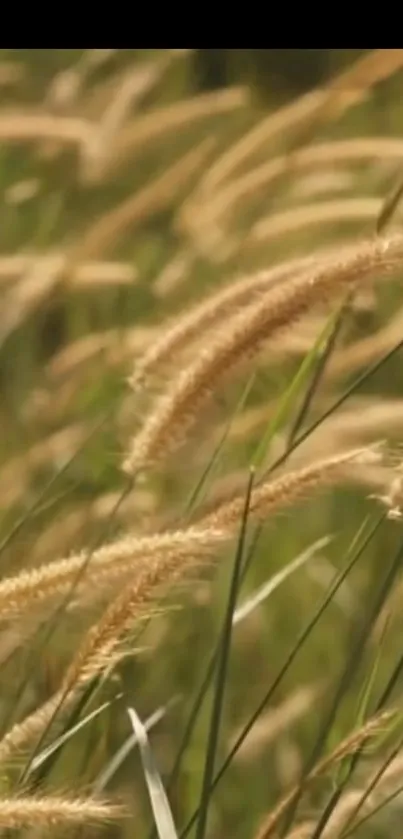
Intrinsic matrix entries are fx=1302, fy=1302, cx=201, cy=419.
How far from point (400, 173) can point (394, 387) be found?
0.16 metres

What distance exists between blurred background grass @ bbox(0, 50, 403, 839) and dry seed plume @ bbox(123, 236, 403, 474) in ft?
0.48

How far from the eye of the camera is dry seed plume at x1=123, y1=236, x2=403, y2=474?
0.75 metres

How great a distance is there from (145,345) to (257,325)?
0.24m

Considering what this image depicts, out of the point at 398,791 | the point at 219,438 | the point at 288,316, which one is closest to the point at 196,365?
the point at 288,316

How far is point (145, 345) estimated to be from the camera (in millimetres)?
979

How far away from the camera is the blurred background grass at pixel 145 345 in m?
0.92

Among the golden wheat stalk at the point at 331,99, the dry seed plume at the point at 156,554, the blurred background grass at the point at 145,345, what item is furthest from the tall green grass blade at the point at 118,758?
the golden wheat stalk at the point at 331,99

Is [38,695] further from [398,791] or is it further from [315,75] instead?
[315,75]

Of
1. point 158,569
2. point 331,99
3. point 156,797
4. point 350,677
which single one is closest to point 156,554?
point 158,569

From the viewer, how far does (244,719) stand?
3.03 ft

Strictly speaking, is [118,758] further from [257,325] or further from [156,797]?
[257,325]

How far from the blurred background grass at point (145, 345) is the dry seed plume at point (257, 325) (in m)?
0.15

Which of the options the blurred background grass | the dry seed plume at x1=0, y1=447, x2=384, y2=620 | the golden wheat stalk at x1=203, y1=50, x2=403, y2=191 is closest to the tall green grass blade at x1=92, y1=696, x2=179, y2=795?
the blurred background grass

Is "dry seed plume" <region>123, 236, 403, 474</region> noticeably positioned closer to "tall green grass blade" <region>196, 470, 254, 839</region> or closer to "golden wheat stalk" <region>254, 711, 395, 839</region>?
"tall green grass blade" <region>196, 470, 254, 839</region>
